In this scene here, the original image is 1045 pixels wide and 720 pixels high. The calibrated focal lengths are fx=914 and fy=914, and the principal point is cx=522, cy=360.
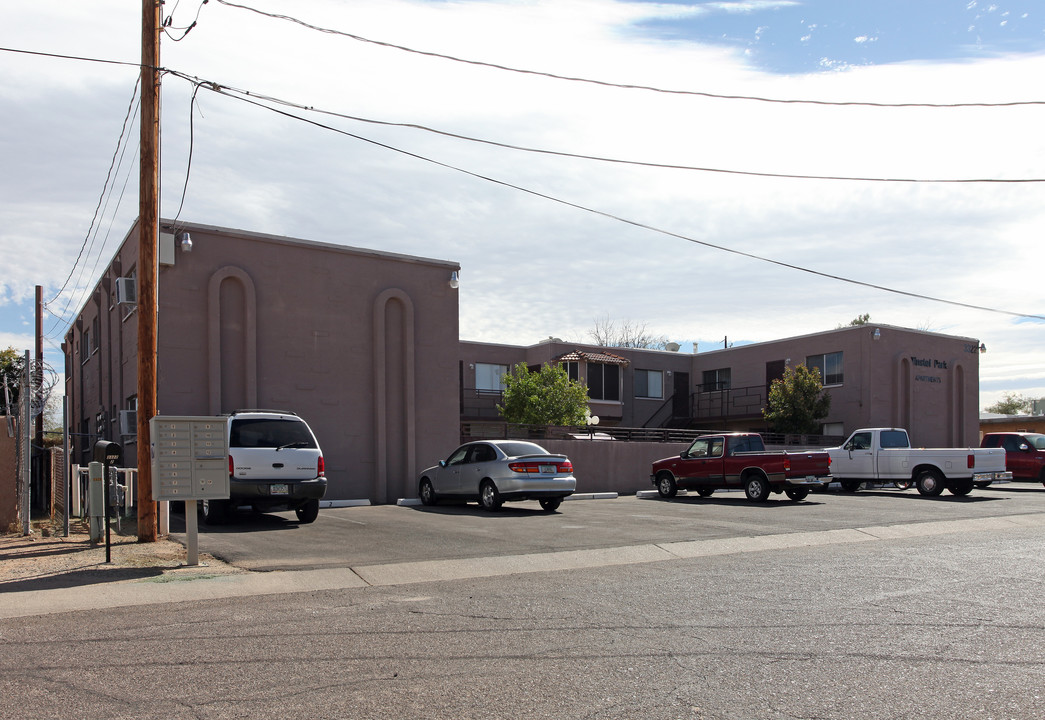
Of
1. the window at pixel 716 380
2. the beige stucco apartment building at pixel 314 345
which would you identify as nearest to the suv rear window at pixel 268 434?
the beige stucco apartment building at pixel 314 345

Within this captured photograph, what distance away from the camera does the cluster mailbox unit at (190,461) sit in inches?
427

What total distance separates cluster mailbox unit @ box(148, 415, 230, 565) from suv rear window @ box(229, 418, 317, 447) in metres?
3.85

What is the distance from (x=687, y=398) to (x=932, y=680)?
41.6 m

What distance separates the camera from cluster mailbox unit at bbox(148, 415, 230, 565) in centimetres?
1085

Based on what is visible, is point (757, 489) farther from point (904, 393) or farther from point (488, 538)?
point (904, 393)

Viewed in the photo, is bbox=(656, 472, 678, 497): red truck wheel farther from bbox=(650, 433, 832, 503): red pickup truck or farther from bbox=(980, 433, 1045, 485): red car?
bbox=(980, 433, 1045, 485): red car

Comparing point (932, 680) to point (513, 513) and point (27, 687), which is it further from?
point (513, 513)

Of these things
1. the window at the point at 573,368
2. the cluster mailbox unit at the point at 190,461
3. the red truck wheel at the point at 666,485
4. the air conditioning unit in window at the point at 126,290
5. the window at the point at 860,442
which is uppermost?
the air conditioning unit in window at the point at 126,290

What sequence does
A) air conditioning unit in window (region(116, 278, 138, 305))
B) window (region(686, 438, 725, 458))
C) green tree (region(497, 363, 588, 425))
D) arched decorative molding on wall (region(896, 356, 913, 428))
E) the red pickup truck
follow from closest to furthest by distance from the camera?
air conditioning unit in window (region(116, 278, 138, 305))
the red pickup truck
window (region(686, 438, 725, 458))
green tree (region(497, 363, 588, 425))
arched decorative molding on wall (region(896, 356, 913, 428))

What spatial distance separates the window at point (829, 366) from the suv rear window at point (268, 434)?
29356 millimetres

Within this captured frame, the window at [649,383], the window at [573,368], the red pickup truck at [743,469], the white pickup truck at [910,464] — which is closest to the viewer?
the red pickup truck at [743,469]

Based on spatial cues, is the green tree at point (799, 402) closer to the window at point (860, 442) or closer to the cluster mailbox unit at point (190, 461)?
the window at point (860, 442)

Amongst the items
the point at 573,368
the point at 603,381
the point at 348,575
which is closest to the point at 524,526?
the point at 348,575

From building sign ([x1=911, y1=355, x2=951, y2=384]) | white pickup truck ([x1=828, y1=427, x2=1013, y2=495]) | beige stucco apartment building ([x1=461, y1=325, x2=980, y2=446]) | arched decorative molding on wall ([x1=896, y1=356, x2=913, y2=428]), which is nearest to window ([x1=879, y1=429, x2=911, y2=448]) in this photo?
white pickup truck ([x1=828, y1=427, x2=1013, y2=495])
